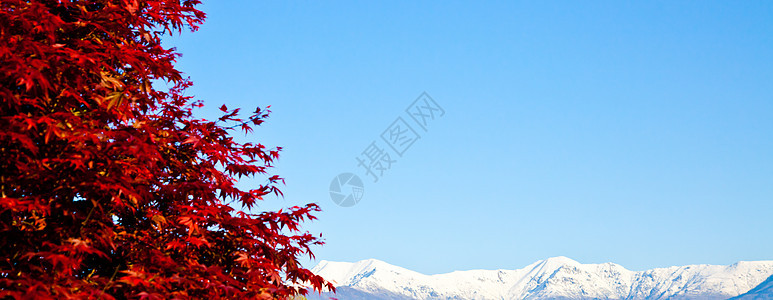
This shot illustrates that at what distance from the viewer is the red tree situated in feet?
20.2

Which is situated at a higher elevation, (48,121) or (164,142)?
(164,142)

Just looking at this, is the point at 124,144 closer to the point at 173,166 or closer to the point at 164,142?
the point at 164,142

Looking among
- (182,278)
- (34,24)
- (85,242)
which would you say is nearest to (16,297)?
(85,242)

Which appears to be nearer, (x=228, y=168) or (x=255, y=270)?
(x=255, y=270)

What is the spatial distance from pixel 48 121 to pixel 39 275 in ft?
5.33

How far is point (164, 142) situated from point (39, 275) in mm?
2144

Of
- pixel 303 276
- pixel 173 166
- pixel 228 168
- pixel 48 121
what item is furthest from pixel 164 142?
pixel 303 276

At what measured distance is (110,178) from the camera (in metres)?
6.30

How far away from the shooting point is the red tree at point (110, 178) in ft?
20.2

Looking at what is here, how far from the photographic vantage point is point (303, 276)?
28.5 feet

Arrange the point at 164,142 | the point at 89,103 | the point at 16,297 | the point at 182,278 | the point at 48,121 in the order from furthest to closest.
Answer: the point at 164,142, the point at 89,103, the point at 182,278, the point at 48,121, the point at 16,297

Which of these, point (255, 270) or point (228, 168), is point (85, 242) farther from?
point (228, 168)

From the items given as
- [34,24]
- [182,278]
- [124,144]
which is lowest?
[182,278]

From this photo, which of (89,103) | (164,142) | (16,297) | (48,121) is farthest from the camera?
(164,142)
